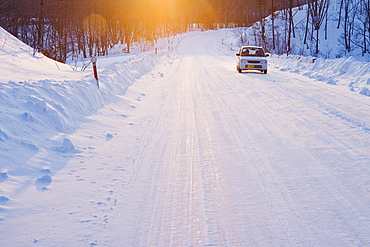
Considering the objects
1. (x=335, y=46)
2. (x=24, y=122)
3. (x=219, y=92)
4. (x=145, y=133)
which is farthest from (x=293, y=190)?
(x=335, y=46)

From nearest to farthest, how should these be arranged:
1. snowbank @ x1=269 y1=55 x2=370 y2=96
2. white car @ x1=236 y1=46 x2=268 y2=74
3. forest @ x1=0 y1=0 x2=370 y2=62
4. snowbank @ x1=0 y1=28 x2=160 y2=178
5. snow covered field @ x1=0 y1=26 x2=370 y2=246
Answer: snow covered field @ x1=0 y1=26 x2=370 y2=246 < snowbank @ x1=0 y1=28 x2=160 y2=178 < snowbank @ x1=269 y1=55 x2=370 y2=96 < white car @ x1=236 y1=46 x2=268 y2=74 < forest @ x1=0 y1=0 x2=370 y2=62

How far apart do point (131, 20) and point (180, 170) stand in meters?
70.2

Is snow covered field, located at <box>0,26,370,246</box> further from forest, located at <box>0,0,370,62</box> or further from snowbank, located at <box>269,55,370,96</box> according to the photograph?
forest, located at <box>0,0,370,62</box>

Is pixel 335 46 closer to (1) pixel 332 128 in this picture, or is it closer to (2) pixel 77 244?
(1) pixel 332 128

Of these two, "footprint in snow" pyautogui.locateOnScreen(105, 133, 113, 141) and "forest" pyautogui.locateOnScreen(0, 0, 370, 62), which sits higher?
"forest" pyautogui.locateOnScreen(0, 0, 370, 62)

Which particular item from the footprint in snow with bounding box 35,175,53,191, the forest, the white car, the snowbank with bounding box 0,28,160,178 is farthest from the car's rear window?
the footprint in snow with bounding box 35,175,53,191

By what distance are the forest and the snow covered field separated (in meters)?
11.9

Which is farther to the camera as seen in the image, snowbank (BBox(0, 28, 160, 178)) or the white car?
the white car

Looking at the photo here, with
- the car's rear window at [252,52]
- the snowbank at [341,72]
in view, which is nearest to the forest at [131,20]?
the car's rear window at [252,52]

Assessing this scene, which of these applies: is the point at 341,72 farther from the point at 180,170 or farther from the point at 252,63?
the point at 180,170

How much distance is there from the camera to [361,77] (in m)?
14.0

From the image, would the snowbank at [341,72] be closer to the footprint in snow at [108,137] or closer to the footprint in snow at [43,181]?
the footprint in snow at [108,137]

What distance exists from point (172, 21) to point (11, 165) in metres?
133

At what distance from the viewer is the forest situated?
3519 centimetres
